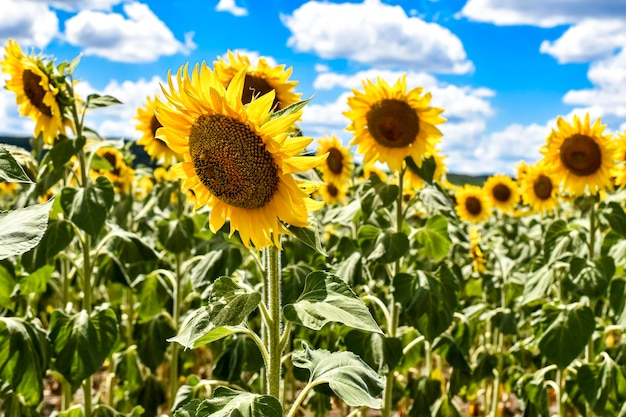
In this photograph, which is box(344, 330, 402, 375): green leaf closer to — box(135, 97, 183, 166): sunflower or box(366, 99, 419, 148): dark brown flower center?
box(366, 99, 419, 148): dark brown flower center

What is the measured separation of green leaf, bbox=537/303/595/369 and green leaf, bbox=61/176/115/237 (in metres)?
2.26

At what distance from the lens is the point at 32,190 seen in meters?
3.62

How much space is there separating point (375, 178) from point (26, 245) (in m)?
2.37

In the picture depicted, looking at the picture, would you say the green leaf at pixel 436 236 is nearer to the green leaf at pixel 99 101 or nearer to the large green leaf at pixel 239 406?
the green leaf at pixel 99 101

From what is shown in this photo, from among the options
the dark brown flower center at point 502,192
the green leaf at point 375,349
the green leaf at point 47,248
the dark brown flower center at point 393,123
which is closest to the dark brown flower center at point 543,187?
the dark brown flower center at point 502,192

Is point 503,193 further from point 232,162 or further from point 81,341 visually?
point 232,162

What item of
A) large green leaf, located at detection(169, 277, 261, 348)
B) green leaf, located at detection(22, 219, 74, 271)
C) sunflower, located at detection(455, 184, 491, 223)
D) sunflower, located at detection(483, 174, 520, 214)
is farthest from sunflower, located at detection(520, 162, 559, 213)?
large green leaf, located at detection(169, 277, 261, 348)

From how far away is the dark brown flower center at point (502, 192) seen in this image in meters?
7.58

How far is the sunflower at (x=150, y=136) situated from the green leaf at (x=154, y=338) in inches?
56.6

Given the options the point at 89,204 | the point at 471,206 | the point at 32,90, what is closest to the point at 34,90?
the point at 32,90

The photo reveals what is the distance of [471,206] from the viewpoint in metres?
7.23

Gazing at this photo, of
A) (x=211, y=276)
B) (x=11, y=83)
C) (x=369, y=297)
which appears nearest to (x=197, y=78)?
(x=211, y=276)

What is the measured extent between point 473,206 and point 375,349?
4150 mm

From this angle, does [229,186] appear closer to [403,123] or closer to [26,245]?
[26,245]
